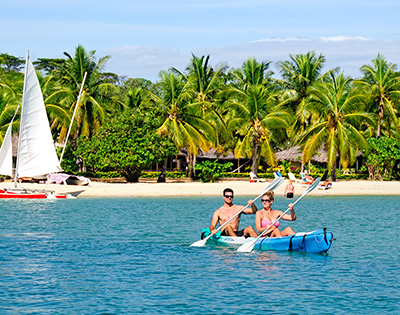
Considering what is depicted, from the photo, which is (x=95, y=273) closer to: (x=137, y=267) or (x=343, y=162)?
(x=137, y=267)

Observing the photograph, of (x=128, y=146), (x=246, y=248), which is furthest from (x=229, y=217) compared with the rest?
(x=128, y=146)

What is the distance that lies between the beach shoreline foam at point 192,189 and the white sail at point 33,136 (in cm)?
516

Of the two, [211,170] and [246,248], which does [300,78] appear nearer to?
[211,170]

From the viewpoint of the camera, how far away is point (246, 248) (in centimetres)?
1930

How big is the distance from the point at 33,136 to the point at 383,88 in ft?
94.3

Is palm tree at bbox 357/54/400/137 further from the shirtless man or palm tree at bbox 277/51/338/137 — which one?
the shirtless man

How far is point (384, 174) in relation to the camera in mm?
55438

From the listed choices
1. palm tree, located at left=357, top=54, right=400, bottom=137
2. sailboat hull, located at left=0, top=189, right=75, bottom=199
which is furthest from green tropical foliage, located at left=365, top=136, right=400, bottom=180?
sailboat hull, located at left=0, top=189, right=75, bottom=199

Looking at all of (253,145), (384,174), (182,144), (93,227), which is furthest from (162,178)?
(93,227)

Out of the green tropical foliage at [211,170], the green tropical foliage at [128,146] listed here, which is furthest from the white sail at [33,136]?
the green tropical foliage at [211,170]

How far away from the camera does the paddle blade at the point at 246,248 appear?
63.1 ft

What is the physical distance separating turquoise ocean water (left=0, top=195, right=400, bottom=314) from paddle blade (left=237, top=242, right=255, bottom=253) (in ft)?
0.68

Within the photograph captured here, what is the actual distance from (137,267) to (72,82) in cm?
3844

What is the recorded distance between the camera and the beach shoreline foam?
44969mm
